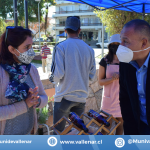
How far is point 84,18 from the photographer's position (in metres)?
51.5

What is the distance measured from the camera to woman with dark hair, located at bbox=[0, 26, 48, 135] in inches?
Answer: 70.6

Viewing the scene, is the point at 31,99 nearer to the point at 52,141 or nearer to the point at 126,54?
the point at 52,141

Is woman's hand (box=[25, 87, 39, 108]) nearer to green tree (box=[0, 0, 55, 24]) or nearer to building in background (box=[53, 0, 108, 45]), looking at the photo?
green tree (box=[0, 0, 55, 24])

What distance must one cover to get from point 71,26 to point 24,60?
98cm

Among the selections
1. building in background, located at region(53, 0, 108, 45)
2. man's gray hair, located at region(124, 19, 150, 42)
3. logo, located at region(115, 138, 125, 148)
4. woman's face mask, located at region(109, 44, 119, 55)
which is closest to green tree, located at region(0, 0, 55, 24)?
building in background, located at region(53, 0, 108, 45)

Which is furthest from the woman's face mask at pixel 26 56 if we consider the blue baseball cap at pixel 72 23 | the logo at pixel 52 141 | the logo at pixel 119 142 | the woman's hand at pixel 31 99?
the logo at pixel 119 142

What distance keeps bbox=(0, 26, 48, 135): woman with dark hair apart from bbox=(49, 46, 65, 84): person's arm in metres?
0.50

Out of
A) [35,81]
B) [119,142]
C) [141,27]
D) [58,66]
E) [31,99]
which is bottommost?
[119,142]

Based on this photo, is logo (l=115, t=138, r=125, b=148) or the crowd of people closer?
logo (l=115, t=138, r=125, b=148)

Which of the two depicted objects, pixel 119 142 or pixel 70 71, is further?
pixel 70 71

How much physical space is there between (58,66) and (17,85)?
853 mm

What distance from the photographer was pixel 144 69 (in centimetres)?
175

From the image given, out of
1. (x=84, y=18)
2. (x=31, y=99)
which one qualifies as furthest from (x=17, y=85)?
(x=84, y=18)

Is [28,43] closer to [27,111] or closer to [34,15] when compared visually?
[27,111]
